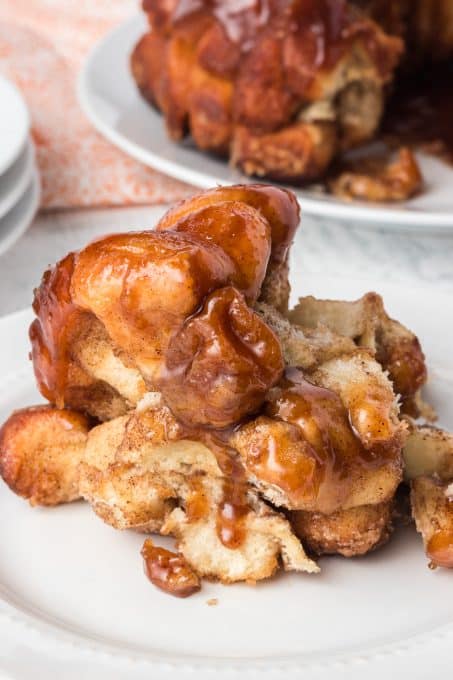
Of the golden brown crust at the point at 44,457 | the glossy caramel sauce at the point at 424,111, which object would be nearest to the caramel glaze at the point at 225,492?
the golden brown crust at the point at 44,457

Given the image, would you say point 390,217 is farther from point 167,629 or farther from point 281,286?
point 167,629

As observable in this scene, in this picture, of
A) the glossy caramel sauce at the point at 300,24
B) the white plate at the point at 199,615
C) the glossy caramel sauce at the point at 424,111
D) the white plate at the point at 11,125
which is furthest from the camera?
the glossy caramel sauce at the point at 424,111

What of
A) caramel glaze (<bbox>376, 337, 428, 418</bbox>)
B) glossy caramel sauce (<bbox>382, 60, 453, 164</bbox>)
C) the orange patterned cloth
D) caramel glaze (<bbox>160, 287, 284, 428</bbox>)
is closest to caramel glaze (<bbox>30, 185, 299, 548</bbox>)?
caramel glaze (<bbox>160, 287, 284, 428</bbox>)

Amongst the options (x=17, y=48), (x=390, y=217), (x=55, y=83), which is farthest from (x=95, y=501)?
(x=17, y=48)

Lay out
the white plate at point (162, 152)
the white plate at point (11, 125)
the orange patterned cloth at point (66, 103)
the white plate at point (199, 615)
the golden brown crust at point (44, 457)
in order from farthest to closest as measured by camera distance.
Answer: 1. the orange patterned cloth at point (66, 103)
2. the white plate at point (162, 152)
3. the white plate at point (11, 125)
4. the golden brown crust at point (44, 457)
5. the white plate at point (199, 615)

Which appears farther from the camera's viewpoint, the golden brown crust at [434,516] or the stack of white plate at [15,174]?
the stack of white plate at [15,174]

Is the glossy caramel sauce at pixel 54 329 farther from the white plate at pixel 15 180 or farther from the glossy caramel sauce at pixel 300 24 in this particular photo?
the glossy caramel sauce at pixel 300 24

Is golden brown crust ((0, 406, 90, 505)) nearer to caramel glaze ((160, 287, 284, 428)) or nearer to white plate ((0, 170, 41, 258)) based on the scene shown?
caramel glaze ((160, 287, 284, 428))
